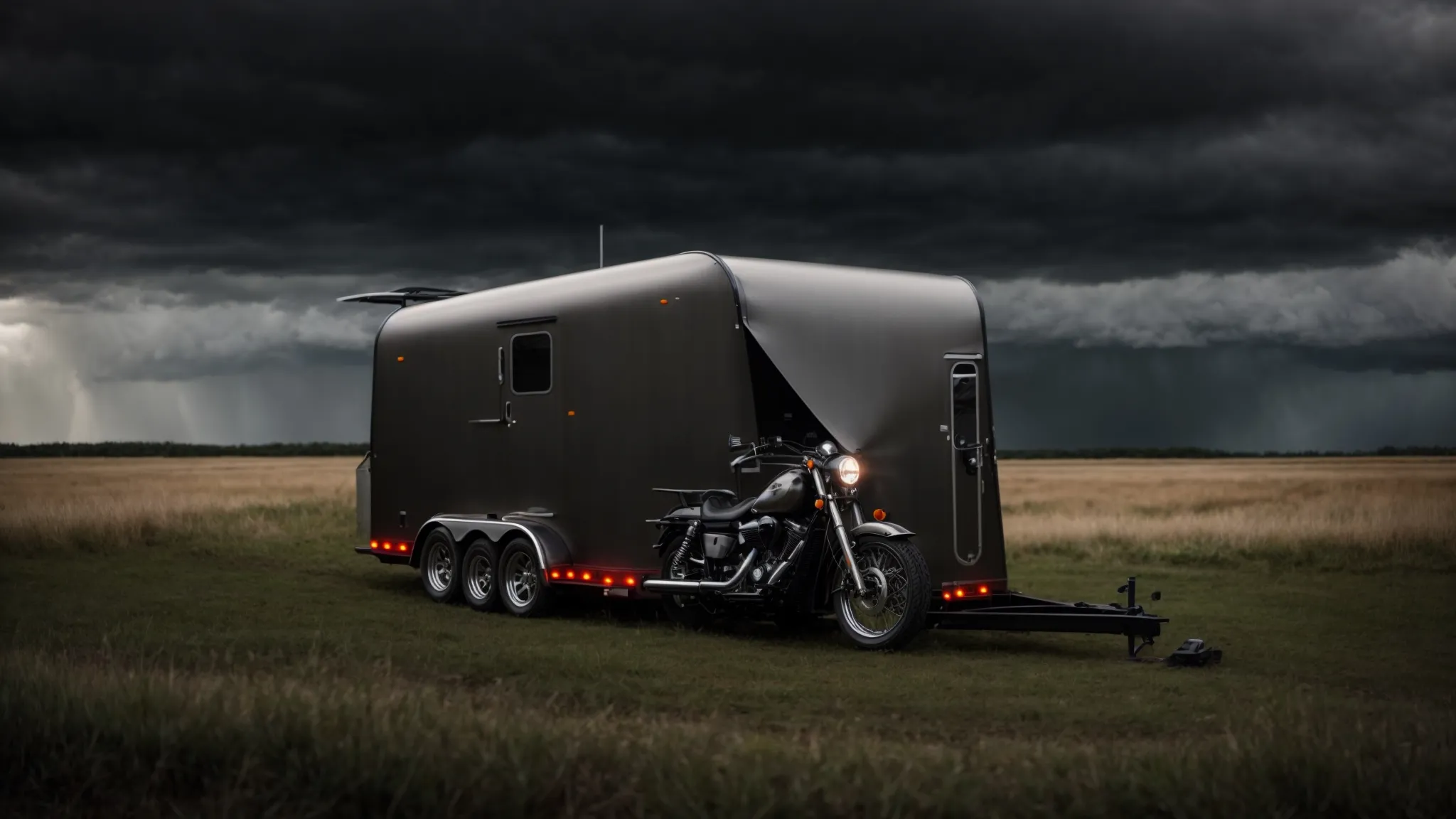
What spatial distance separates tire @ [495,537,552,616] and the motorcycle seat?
232cm

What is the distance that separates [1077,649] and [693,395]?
3.84 metres

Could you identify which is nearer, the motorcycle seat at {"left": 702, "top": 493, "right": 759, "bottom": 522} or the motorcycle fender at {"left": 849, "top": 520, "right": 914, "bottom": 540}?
the motorcycle fender at {"left": 849, "top": 520, "right": 914, "bottom": 540}

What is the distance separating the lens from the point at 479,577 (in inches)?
584

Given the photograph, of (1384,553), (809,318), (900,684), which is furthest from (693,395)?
(1384,553)

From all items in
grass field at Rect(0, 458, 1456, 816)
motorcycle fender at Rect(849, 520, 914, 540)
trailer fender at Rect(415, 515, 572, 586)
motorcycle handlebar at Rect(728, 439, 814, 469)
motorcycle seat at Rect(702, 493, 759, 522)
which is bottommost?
grass field at Rect(0, 458, 1456, 816)

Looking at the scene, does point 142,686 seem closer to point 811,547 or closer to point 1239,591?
point 811,547

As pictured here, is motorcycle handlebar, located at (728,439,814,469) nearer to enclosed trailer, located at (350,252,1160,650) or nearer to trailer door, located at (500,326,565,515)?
enclosed trailer, located at (350,252,1160,650)

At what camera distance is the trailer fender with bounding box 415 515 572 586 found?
13.5 meters

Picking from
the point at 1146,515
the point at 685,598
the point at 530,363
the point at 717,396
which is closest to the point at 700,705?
the point at 717,396

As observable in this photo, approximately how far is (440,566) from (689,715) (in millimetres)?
7769

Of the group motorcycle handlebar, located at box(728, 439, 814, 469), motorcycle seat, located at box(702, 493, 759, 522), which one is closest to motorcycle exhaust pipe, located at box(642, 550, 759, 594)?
motorcycle seat, located at box(702, 493, 759, 522)

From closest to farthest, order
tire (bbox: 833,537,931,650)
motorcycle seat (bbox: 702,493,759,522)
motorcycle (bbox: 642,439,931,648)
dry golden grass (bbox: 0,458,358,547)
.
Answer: tire (bbox: 833,537,931,650), motorcycle (bbox: 642,439,931,648), motorcycle seat (bbox: 702,493,759,522), dry golden grass (bbox: 0,458,358,547)

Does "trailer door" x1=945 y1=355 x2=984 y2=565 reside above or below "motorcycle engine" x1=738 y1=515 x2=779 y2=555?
above

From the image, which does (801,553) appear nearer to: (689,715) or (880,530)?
(880,530)
